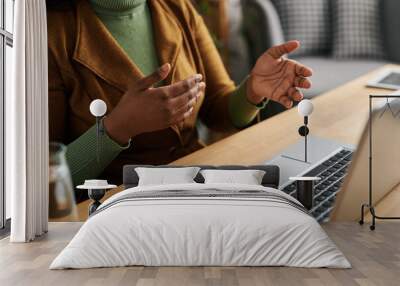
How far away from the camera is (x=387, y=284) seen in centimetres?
338

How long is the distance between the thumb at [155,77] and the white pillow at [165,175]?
78 centimetres

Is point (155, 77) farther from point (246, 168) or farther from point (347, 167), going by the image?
point (347, 167)

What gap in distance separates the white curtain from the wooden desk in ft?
2.64

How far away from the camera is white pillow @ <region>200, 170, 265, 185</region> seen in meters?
5.53

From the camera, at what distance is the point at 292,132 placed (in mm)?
5984

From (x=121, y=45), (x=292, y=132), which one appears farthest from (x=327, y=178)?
(x=121, y=45)

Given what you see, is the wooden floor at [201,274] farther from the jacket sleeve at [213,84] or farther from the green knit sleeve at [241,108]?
the jacket sleeve at [213,84]

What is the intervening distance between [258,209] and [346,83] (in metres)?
2.59

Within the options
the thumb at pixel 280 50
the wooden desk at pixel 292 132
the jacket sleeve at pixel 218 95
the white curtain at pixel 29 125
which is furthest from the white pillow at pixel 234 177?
the white curtain at pixel 29 125

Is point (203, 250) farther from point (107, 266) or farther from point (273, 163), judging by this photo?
point (273, 163)

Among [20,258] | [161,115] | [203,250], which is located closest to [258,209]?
[203,250]

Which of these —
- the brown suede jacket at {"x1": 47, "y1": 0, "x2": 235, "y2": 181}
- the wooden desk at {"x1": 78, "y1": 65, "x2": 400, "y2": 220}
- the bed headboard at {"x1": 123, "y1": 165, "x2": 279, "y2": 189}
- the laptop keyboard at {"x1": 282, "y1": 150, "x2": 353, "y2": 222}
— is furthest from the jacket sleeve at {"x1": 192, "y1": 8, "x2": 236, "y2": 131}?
the laptop keyboard at {"x1": 282, "y1": 150, "x2": 353, "y2": 222}

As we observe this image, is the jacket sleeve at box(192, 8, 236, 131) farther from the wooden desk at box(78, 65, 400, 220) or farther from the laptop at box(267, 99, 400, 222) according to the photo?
the laptop at box(267, 99, 400, 222)

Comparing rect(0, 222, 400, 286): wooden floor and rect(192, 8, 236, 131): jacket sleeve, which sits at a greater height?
rect(192, 8, 236, 131): jacket sleeve
